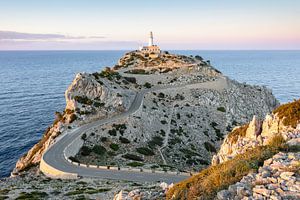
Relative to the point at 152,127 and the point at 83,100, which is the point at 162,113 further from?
the point at 83,100

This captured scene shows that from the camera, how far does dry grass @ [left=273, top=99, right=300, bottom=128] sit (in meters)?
26.3

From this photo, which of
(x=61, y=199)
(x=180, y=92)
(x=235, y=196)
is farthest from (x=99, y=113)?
(x=235, y=196)

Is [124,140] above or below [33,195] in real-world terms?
below

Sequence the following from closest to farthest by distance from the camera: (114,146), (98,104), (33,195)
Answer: (33,195), (114,146), (98,104)

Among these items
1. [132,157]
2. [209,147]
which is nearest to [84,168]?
[132,157]

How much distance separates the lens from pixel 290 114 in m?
27.5

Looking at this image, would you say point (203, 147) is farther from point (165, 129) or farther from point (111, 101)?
point (111, 101)

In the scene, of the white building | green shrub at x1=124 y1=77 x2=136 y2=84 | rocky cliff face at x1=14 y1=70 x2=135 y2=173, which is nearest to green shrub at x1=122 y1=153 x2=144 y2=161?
rocky cliff face at x1=14 y1=70 x2=135 y2=173

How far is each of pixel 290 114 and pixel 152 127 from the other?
1323 inches

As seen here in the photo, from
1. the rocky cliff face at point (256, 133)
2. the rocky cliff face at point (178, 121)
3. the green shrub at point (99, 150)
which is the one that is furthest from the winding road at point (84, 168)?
the rocky cliff face at point (256, 133)

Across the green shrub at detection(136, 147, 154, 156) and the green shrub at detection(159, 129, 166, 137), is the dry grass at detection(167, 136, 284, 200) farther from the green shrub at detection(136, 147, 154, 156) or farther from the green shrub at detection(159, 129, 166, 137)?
the green shrub at detection(159, 129, 166, 137)

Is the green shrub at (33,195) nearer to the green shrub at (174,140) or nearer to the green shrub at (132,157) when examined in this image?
the green shrub at (132,157)

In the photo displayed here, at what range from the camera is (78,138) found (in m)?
45.8

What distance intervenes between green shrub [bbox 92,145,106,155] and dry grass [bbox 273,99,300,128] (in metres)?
26.0
